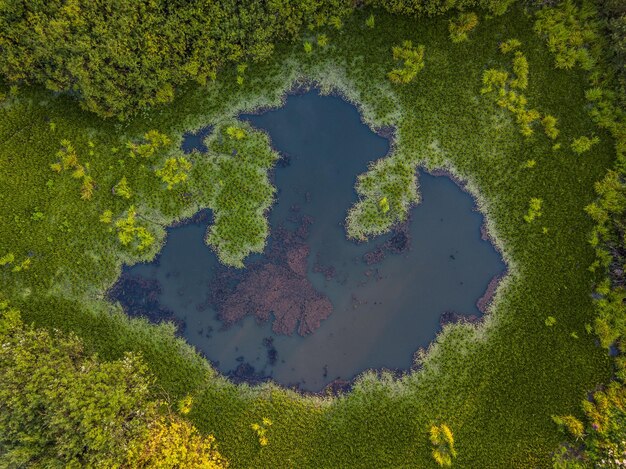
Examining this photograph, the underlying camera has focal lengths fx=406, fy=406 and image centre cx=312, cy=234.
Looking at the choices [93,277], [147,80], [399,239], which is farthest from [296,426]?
[147,80]

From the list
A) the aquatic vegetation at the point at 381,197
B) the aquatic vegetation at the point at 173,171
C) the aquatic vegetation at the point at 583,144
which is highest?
the aquatic vegetation at the point at 583,144

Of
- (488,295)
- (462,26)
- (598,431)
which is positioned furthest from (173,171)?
(598,431)

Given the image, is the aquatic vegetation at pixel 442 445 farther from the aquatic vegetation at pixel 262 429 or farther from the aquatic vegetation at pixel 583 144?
the aquatic vegetation at pixel 583 144

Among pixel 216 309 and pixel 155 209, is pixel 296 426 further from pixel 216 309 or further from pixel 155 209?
pixel 155 209

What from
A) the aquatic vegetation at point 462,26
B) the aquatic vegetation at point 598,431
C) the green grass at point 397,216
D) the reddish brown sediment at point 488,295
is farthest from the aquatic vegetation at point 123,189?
the aquatic vegetation at point 598,431

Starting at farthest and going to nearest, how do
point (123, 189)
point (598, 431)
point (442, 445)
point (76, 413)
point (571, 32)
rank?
point (571, 32), point (123, 189), point (442, 445), point (598, 431), point (76, 413)

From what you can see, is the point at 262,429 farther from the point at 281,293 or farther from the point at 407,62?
the point at 407,62

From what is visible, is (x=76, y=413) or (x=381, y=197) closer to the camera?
(x=76, y=413)
